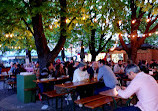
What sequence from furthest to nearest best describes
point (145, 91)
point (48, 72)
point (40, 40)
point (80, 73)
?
point (40, 40), point (48, 72), point (80, 73), point (145, 91)

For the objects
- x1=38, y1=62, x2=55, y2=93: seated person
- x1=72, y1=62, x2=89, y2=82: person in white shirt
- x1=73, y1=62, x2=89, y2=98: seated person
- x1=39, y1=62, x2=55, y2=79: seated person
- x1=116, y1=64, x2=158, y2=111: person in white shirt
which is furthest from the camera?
x1=39, y1=62, x2=55, y2=79: seated person

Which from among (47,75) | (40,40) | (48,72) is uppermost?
(40,40)

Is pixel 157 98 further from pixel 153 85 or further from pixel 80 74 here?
pixel 80 74

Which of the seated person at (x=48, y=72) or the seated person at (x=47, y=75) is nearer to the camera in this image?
the seated person at (x=47, y=75)

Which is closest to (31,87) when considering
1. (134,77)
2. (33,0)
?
(33,0)

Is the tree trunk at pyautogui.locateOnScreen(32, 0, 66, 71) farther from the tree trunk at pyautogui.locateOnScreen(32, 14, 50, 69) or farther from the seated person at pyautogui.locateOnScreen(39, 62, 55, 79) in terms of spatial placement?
the seated person at pyautogui.locateOnScreen(39, 62, 55, 79)

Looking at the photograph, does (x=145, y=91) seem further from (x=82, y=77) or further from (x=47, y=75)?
(x=47, y=75)

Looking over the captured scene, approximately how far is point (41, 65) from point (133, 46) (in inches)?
333

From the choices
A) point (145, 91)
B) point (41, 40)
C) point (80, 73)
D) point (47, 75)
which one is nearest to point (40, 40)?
point (41, 40)

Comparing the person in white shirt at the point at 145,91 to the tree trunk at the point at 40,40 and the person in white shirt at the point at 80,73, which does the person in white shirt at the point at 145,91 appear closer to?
the person in white shirt at the point at 80,73

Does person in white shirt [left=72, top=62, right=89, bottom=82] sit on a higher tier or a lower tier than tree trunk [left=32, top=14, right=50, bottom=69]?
lower

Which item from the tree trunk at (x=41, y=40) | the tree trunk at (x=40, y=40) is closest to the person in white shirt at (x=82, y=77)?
the tree trunk at (x=41, y=40)

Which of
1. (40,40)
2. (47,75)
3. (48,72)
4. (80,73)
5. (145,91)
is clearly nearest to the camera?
(145,91)

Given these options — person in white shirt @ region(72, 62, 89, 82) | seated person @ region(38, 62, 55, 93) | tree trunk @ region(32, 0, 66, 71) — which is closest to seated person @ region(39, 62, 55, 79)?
seated person @ region(38, 62, 55, 93)
